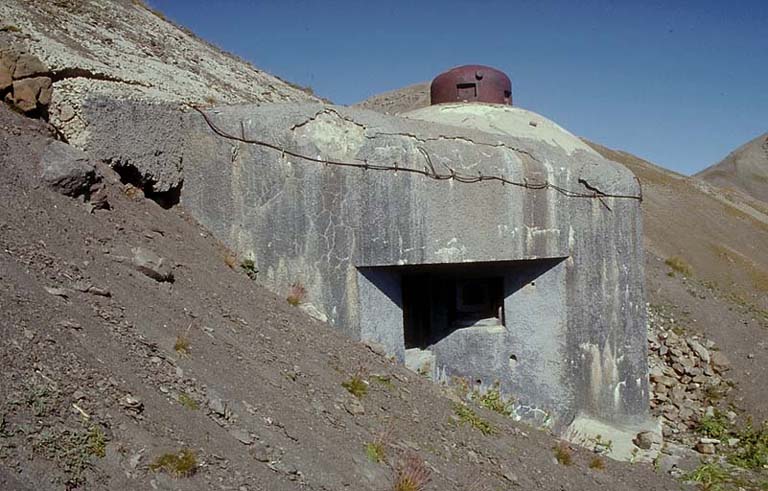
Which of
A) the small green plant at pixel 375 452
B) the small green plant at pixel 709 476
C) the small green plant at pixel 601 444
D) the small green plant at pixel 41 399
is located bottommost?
the small green plant at pixel 709 476

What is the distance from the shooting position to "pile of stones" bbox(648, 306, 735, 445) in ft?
36.5

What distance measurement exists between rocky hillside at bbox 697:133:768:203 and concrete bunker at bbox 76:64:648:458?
182 ft

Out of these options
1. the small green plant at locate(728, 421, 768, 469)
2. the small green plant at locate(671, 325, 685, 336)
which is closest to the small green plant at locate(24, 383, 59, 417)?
the small green plant at locate(728, 421, 768, 469)

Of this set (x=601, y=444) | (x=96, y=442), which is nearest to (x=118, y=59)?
(x=96, y=442)

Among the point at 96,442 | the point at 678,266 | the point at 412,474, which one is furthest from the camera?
the point at 678,266

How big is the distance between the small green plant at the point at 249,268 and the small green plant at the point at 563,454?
3151mm

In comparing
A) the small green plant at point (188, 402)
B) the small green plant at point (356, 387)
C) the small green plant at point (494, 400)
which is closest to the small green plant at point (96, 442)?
the small green plant at point (188, 402)

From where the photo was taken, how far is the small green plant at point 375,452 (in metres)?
4.90

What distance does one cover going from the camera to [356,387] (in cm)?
589

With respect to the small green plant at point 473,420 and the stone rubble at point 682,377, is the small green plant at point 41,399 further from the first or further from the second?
the stone rubble at point 682,377

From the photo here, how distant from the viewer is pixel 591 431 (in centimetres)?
845

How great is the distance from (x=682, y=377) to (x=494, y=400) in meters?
5.28

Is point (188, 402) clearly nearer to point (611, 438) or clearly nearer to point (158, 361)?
point (158, 361)

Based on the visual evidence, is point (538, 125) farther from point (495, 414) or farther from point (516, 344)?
point (495, 414)
